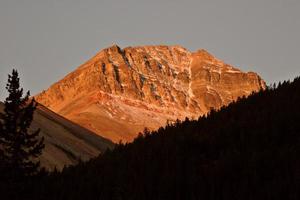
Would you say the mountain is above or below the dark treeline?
above

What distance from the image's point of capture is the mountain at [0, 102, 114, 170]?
72.3 metres

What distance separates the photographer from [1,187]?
14.8 meters

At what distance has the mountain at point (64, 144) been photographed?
237ft

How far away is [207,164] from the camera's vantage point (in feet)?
43.7

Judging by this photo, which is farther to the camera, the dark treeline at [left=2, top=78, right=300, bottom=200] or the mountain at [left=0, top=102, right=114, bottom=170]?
the mountain at [left=0, top=102, right=114, bottom=170]

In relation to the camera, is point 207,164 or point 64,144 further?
point 64,144

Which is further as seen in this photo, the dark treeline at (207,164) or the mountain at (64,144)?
the mountain at (64,144)

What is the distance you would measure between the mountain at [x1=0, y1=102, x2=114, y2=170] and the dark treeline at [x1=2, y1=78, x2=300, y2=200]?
4543 cm

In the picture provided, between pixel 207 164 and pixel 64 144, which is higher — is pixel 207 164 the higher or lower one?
the lower one

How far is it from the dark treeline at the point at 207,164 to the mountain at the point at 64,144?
4543 cm

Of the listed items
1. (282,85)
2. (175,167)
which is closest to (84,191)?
(175,167)

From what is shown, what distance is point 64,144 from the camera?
91.1 meters

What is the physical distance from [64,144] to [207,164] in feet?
259

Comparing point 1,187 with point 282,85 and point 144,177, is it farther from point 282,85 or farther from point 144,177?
point 282,85
